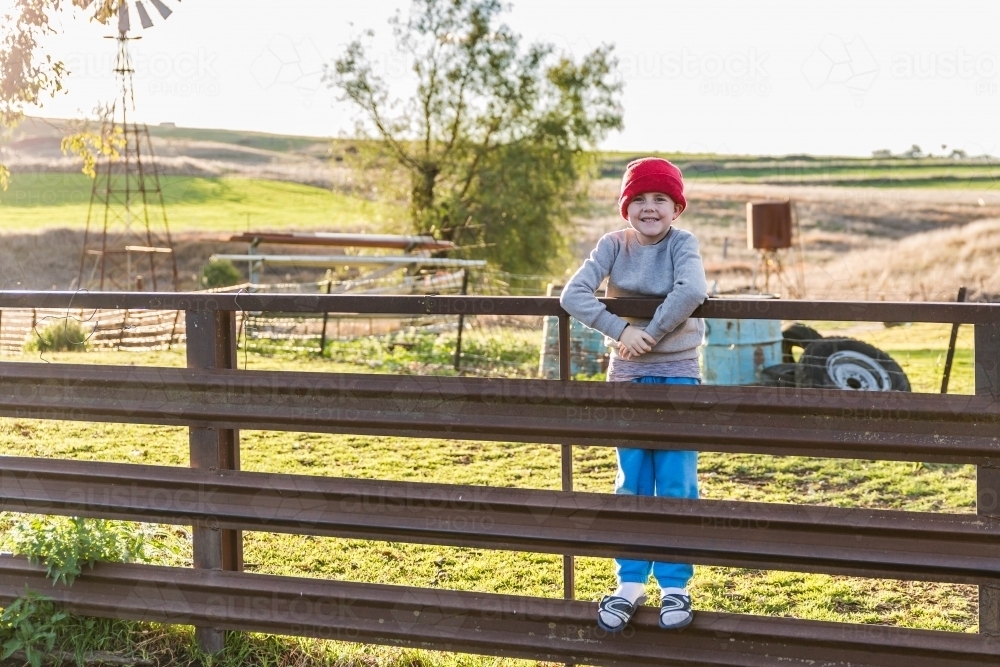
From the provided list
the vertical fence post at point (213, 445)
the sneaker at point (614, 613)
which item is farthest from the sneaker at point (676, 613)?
the vertical fence post at point (213, 445)

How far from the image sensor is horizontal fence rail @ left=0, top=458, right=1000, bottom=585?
3029 mm

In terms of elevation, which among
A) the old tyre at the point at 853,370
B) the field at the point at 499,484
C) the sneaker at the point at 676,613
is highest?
the sneaker at the point at 676,613

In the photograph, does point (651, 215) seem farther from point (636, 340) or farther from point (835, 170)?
point (835, 170)

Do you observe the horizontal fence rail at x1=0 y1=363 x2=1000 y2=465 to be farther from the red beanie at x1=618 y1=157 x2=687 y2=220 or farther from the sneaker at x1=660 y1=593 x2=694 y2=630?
the red beanie at x1=618 y1=157 x2=687 y2=220

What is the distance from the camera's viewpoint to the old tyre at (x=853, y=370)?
10.7 meters

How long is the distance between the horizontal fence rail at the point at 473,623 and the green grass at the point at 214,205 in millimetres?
26984

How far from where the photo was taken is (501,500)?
3.32m

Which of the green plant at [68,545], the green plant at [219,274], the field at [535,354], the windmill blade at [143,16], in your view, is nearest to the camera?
the green plant at [68,545]

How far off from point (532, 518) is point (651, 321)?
736mm

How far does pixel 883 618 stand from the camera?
192 inches

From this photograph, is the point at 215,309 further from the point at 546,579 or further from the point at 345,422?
the point at 546,579

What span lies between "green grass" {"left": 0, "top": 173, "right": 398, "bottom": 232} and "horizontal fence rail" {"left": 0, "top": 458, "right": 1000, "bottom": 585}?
1060 inches

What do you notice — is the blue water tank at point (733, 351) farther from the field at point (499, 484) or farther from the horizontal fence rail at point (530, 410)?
the horizontal fence rail at point (530, 410)

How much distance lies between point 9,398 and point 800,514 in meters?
2.78
